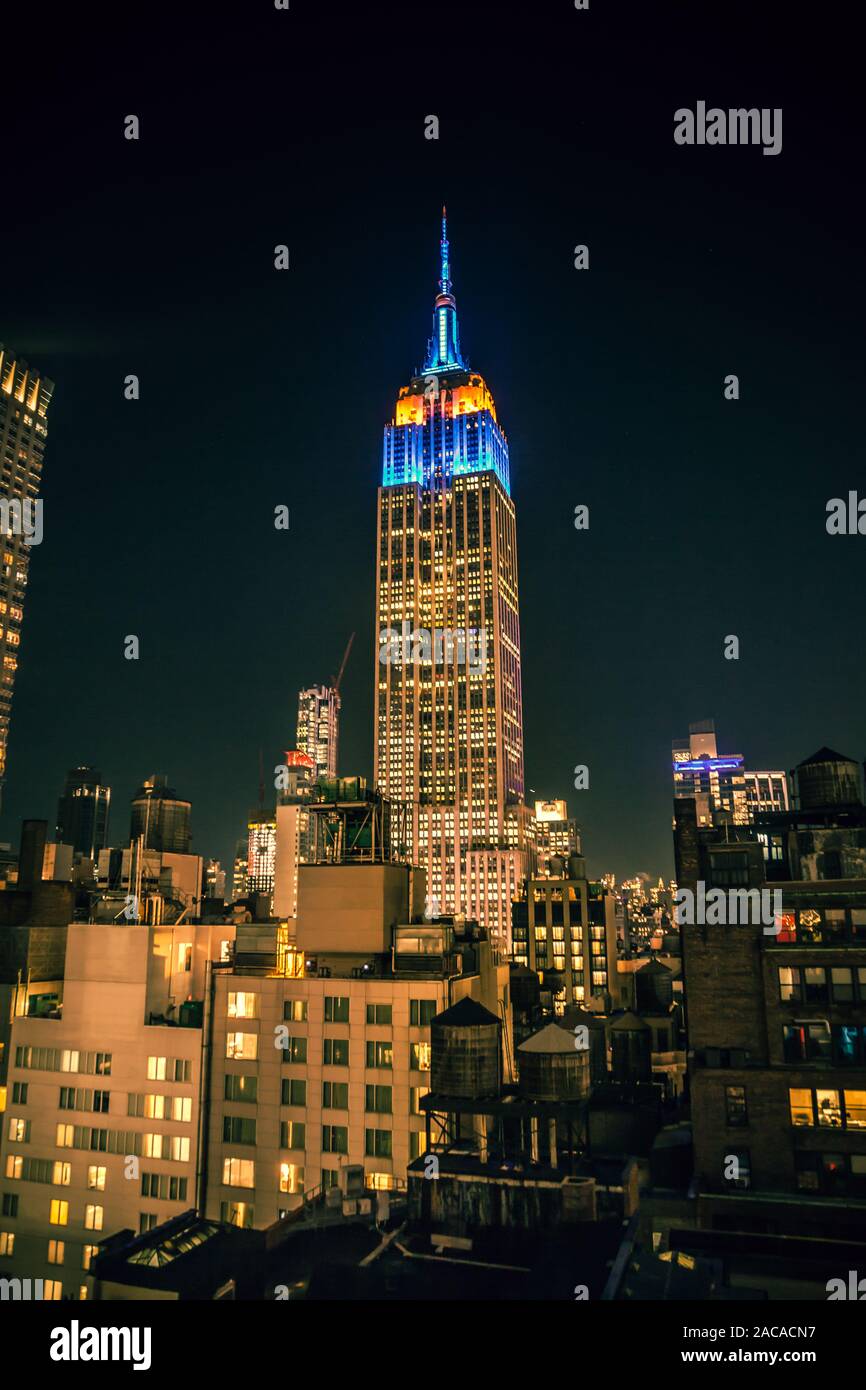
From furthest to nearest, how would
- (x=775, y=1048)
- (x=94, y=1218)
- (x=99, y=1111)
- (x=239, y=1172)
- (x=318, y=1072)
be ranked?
(x=99, y=1111)
(x=94, y=1218)
(x=318, y=1072)
(x=239, y=1172)
(x=775, y=1048)

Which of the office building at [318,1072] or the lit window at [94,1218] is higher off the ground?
the office building at [318,1072]

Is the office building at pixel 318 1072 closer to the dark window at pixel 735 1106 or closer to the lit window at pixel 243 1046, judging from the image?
the lit window at pixel 243 1046

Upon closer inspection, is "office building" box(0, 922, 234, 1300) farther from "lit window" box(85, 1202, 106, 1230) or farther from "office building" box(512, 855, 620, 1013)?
"office building" box(512, 855, 620, 1013)

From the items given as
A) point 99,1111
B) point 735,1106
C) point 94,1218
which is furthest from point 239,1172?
point 735,1106

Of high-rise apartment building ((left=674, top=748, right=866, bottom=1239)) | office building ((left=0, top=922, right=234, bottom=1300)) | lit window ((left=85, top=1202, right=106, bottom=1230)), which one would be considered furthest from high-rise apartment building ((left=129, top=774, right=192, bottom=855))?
high-rise apartment building ((left=674, top=748, right=866, bottom=1239))

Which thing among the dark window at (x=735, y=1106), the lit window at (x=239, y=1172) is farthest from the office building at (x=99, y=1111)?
the dark window at (x=735, y=1106)

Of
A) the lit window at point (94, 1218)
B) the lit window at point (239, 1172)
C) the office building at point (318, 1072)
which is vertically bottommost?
the lit window at point (94, 1218)

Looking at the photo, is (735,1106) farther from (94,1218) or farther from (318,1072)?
(94,1218)

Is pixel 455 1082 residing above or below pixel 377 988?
below

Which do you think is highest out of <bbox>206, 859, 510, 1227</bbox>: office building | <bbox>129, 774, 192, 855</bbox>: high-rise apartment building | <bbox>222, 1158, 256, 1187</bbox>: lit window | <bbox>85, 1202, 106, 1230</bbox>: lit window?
<bbox>129, 774, 192, 855</bbox>: high-rise apartment building
